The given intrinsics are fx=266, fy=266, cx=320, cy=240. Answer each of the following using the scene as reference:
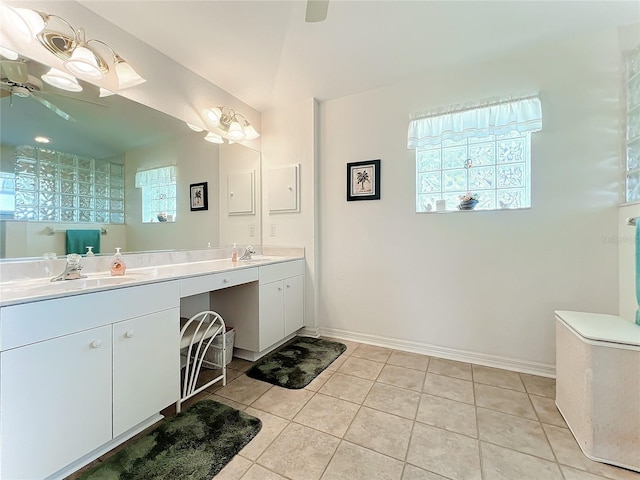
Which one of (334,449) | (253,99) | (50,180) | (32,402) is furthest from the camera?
(253,99)

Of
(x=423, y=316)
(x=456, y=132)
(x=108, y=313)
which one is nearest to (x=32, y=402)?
(x=108, y=313)

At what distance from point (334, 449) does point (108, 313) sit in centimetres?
123

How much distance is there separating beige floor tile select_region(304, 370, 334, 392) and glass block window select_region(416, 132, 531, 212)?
1.54 metres

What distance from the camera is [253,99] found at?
2.70 m

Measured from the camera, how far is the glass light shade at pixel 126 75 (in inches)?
65.3

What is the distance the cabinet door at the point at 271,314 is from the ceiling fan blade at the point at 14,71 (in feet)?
5.85

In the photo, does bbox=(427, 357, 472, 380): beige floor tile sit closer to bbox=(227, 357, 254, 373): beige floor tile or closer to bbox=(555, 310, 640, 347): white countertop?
bbox=(555, 310, 640, 347): white countertop

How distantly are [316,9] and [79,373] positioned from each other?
1951 millimetres

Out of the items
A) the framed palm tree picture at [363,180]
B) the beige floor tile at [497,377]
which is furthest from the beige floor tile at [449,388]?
the framed palm tree picture at [363,180]

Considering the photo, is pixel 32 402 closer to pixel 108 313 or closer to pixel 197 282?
pixel 108 313

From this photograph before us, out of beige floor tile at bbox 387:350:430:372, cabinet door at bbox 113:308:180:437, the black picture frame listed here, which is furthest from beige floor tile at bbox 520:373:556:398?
the black picture frame

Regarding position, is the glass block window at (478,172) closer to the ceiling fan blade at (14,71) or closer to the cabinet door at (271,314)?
the cabinet door at (271,314)

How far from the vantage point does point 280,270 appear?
7.85ft

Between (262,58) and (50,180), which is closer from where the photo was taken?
(50,180)
